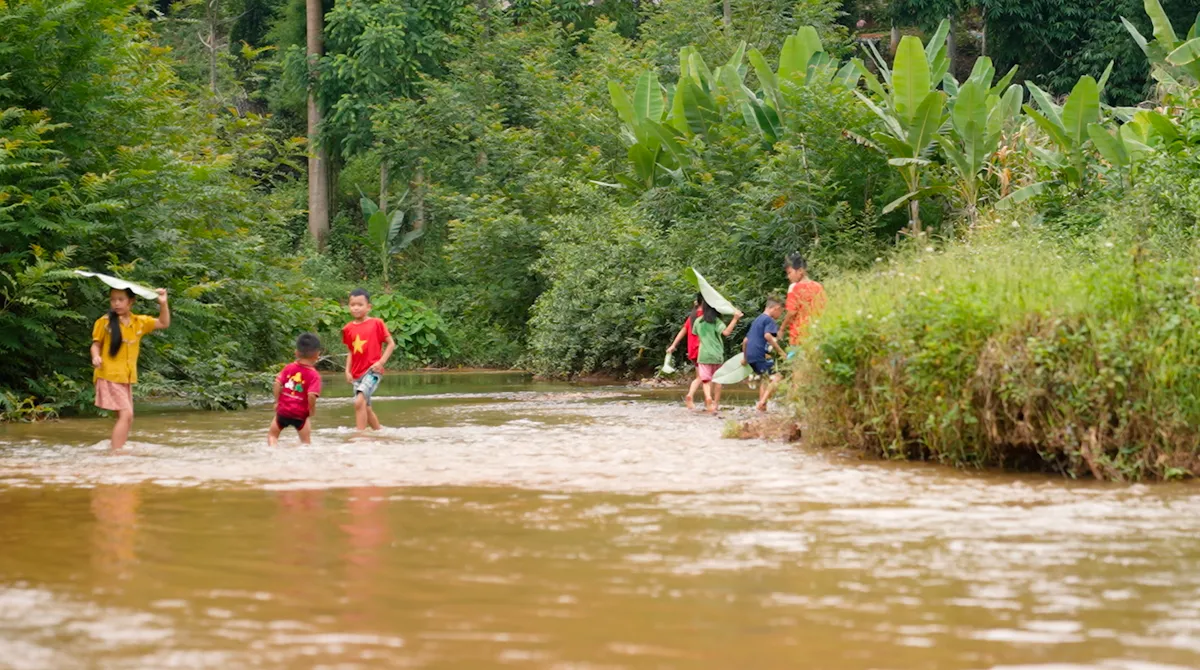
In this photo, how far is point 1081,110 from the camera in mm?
18500

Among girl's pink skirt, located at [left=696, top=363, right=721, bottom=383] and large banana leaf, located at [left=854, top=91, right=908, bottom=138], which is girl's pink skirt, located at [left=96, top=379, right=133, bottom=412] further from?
large banana leaf, located at [left=854, top=91, right=908, bottom=138]

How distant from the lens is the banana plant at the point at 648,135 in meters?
25.7

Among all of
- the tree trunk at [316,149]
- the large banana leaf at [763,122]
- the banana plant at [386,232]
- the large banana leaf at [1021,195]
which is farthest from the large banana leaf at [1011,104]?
the tree trunk at [316,149]

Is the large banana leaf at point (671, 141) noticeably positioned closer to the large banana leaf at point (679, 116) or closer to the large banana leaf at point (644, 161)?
the large banana leaf at point (679, 116)

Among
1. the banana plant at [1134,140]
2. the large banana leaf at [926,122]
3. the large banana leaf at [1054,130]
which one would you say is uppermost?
the large banana leaf at [926,122]

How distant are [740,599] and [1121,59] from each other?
33.3 metres

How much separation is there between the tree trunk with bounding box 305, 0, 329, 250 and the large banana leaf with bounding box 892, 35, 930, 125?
23720 mm

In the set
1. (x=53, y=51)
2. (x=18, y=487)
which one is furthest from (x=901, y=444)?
(x=53, y=51)

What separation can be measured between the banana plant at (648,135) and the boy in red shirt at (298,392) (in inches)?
542

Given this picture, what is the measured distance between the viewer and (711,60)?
36.0 meters

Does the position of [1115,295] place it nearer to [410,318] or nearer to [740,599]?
[740,599]

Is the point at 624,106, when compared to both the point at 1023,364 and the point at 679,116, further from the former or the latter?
the point at 1023,364

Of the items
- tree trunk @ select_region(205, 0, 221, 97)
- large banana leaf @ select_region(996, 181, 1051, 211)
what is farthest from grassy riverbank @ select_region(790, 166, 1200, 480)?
tree trunk @ select_region(205, 0, 221, 97)

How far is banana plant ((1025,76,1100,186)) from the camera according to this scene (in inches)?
725
